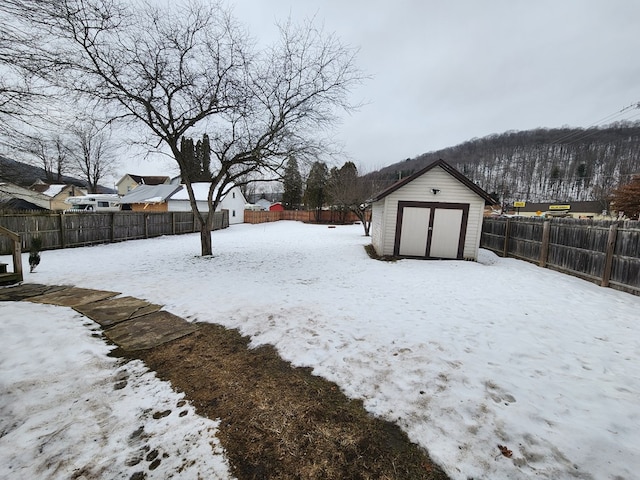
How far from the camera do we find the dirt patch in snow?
200 cm

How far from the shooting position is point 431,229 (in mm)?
10750

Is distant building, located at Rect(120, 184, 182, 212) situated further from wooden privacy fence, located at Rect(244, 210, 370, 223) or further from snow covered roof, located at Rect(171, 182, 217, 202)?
wooden privacy fence, located at Rect(244, 210, 370, 223)

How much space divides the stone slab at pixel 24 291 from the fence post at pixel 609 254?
13.2 m

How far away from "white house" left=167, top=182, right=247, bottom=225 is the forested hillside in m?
47.7

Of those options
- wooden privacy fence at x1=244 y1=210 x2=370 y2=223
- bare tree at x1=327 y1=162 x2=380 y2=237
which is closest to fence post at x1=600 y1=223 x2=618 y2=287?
bare tree at x1=327 y1=162 x2=380 y2=237

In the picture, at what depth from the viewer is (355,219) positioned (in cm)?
3912

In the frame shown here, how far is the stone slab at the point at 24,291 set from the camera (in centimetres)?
530

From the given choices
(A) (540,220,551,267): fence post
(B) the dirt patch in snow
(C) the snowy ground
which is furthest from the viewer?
(A) (540,220,551,267): fence post

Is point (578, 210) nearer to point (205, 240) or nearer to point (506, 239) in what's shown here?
point (506, 239)

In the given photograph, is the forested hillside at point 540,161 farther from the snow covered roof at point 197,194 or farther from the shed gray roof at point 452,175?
the shed gray roof at point 452,175

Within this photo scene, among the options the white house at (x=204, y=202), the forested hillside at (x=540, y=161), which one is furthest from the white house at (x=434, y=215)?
the forested hillside at (x=540, y=161)

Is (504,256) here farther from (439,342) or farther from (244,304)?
(244,304)

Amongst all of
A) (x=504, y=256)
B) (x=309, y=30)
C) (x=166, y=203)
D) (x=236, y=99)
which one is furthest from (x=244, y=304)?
(x=166, y=203)

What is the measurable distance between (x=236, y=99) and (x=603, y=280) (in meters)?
11.8
